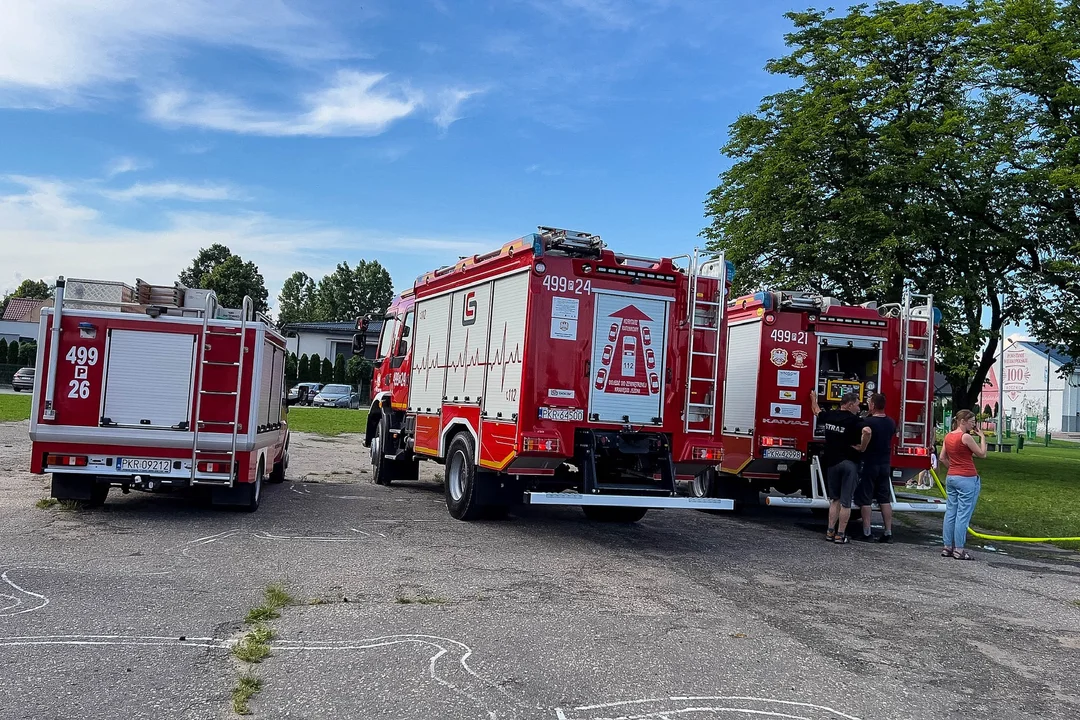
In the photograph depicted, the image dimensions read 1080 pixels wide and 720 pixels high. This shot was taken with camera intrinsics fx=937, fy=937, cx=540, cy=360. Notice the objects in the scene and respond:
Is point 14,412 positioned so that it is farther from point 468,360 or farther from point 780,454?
point 780,454

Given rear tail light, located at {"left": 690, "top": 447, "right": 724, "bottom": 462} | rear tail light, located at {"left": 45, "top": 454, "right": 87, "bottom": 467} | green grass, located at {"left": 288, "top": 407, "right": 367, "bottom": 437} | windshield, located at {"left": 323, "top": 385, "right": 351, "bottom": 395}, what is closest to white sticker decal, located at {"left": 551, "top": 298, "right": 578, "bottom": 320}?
rear tail light, located at {"left": 690, "top": 447, "right": 724, "bottom": 462}

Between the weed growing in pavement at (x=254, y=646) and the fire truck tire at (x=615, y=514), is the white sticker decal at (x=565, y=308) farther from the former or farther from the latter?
the weed growing in pavement at (x=254, y=646)

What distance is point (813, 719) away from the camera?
4.53 meters

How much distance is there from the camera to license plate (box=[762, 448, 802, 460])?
12.3 meters

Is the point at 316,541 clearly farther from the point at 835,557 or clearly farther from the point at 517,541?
the point at 835,557

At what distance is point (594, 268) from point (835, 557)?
12.8 feet

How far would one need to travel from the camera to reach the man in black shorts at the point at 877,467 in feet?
35.6

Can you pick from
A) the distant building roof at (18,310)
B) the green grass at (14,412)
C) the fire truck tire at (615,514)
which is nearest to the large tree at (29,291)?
the distant building roof at (18,310)

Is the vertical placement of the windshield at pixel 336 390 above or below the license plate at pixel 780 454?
above

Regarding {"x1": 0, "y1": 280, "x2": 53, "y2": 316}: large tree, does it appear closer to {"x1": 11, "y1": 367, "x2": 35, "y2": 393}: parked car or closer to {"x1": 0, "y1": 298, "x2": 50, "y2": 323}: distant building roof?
{"x1": 0, "y1": 298, "x2": 50, "y2": 323}: distant building roof

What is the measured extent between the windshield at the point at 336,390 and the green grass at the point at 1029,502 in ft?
118

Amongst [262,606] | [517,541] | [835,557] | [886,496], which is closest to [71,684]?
[262,606]

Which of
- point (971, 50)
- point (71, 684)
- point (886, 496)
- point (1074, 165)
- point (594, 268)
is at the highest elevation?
point (971, 50)

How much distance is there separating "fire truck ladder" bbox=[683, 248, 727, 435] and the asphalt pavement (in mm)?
1393
